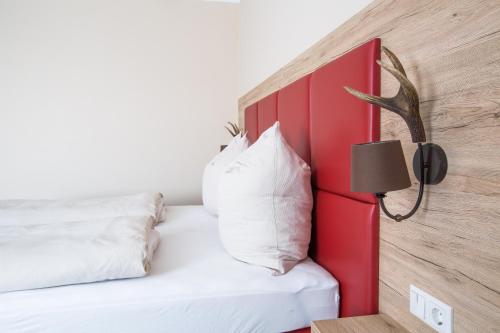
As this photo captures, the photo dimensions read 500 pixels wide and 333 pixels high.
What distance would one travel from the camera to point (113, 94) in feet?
11.0

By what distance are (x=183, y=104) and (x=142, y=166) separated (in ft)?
2.50

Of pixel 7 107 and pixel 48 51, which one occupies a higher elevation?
pixel 48 51

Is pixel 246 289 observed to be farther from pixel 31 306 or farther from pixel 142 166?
pixel 142 166

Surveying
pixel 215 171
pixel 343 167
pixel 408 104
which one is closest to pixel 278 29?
pixel 215 171

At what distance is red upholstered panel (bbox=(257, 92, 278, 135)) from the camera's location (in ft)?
6.52

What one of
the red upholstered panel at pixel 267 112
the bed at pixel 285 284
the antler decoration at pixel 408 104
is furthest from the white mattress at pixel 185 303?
the red upholstered panel at pixel 267 112

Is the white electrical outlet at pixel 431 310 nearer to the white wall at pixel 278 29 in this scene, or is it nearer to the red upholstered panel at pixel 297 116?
the red upholstered panel at pixel 297 116

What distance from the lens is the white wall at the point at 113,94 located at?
3186 mm

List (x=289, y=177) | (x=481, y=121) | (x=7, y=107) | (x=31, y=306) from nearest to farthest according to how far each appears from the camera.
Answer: (x=481, y=121) → (x=31, y=306) → (x=289, y=177) → (x=7, y=107)

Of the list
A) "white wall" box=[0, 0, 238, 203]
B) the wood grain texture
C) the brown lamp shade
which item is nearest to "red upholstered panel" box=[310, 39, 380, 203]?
the brown lamp shade

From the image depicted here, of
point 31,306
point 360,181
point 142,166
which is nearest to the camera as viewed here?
point 360,181

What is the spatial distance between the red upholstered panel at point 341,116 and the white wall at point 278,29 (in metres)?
0.25

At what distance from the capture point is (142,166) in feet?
11.3

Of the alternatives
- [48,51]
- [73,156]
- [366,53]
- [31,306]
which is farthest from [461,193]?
[48,51]
